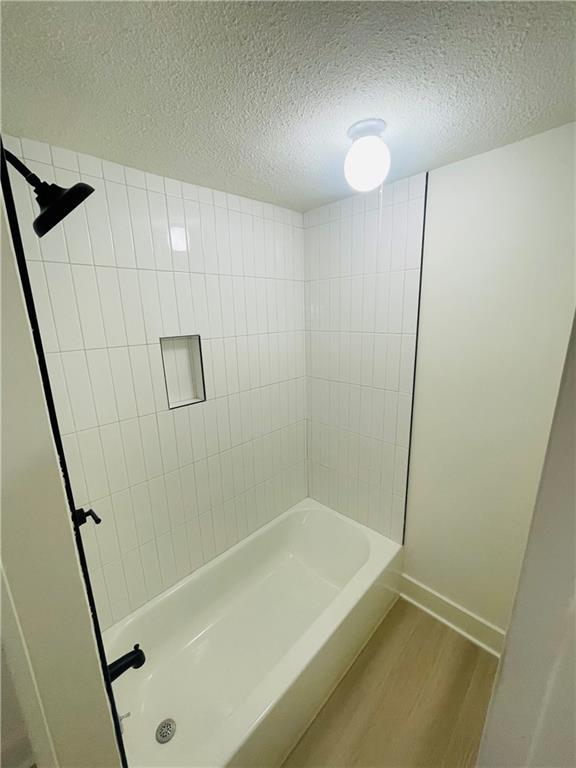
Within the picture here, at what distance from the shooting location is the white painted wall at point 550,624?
28cm

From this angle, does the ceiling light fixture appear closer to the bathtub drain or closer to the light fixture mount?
the light fixture mount

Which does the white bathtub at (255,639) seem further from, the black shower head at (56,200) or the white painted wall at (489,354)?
the black shower head at (56,200)

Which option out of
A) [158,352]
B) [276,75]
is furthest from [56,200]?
[158,352]

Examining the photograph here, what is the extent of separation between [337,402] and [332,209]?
1.14 m

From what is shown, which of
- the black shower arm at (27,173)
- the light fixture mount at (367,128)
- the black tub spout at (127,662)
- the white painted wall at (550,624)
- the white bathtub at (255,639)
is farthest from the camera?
the white bathtub at (255,639)

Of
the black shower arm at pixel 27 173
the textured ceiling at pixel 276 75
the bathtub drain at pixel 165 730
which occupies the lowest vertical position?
the bathtub drain at pixel 165 730

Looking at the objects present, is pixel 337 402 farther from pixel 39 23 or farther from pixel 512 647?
pixel 39 23

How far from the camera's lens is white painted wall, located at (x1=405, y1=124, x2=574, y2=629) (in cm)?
110

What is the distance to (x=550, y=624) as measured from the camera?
0.30 metres

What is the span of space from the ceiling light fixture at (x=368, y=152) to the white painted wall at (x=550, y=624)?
1033mm

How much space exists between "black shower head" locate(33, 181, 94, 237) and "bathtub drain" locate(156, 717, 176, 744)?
6.02ft

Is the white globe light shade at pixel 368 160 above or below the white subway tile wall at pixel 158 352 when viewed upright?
above

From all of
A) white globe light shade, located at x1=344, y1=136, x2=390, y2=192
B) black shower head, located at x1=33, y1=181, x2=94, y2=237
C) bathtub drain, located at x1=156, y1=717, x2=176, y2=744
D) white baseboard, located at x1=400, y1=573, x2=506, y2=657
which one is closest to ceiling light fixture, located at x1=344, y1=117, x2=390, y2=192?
white globe light shade, located at x1=344, y1=136, x2=390, y2=192

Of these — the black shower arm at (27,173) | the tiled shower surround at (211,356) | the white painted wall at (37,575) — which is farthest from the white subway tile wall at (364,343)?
the white painted wall at (37,575)
